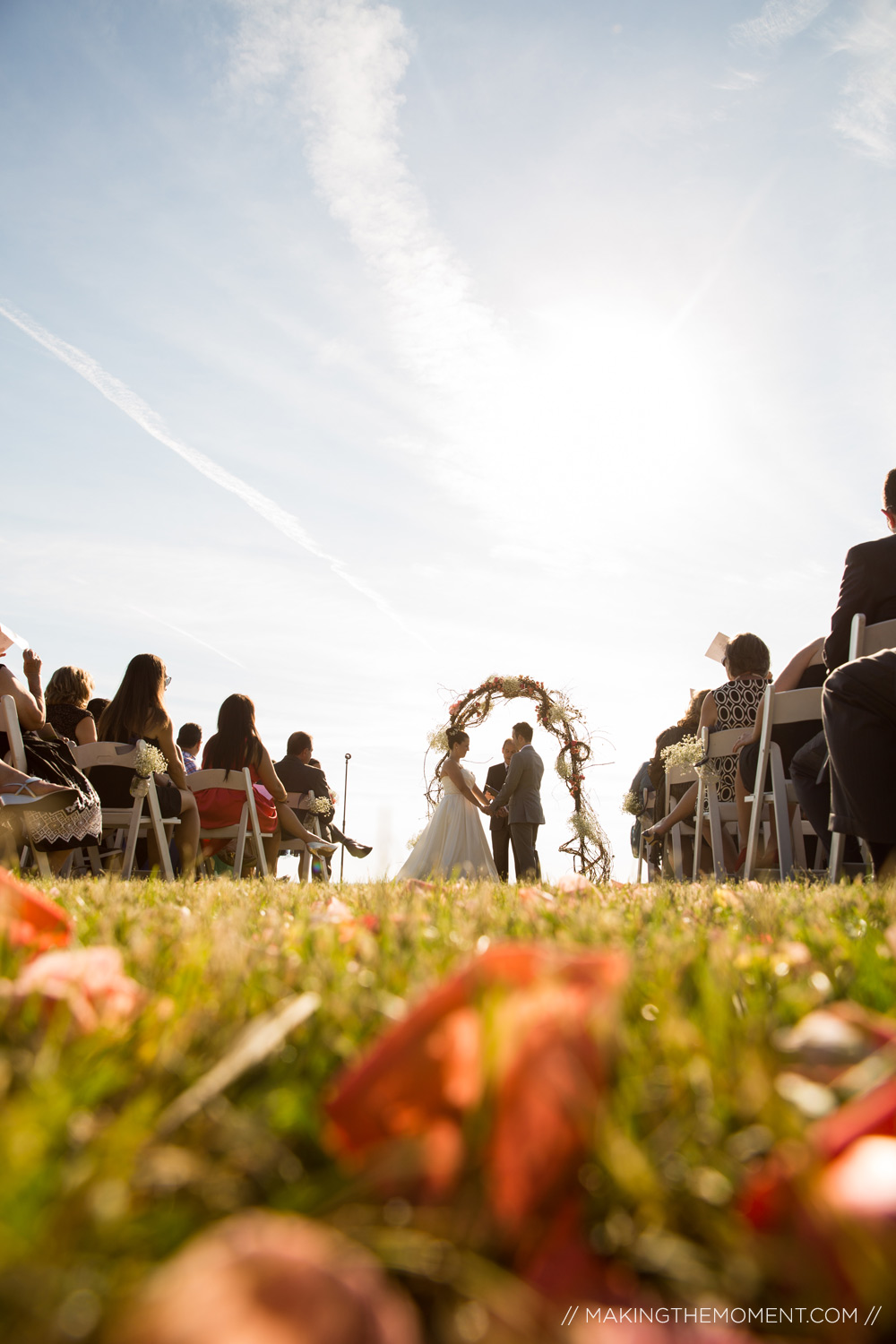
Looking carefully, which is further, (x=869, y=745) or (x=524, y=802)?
(x=524, y=802)

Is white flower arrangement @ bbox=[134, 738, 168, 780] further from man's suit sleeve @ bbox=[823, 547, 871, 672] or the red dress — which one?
man's suit sleeve @ bbox=[823, 547, 871, 672]

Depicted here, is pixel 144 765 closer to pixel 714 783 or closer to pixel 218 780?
pixel 218 780

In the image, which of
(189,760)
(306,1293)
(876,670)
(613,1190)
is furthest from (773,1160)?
(189,760)

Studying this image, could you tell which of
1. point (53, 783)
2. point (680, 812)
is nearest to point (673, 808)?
point (680, 812)

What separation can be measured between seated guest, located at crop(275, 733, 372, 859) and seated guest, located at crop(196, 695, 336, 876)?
8.52 feet

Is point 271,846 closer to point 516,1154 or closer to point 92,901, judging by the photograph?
point 92,901

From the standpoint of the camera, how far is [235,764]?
26.9ft

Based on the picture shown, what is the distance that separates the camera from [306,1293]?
0.31m

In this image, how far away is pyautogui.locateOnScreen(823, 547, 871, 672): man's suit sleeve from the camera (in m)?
4.00

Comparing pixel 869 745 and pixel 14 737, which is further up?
pixel 14 737

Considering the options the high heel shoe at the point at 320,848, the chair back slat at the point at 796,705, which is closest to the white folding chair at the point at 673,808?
the chair back slat at the point at 796,705

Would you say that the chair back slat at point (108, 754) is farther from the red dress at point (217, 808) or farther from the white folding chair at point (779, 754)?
the white folding chair at point (779, 754)

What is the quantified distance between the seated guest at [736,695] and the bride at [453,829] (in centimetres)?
481

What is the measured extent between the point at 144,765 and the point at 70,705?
5.05 feet
